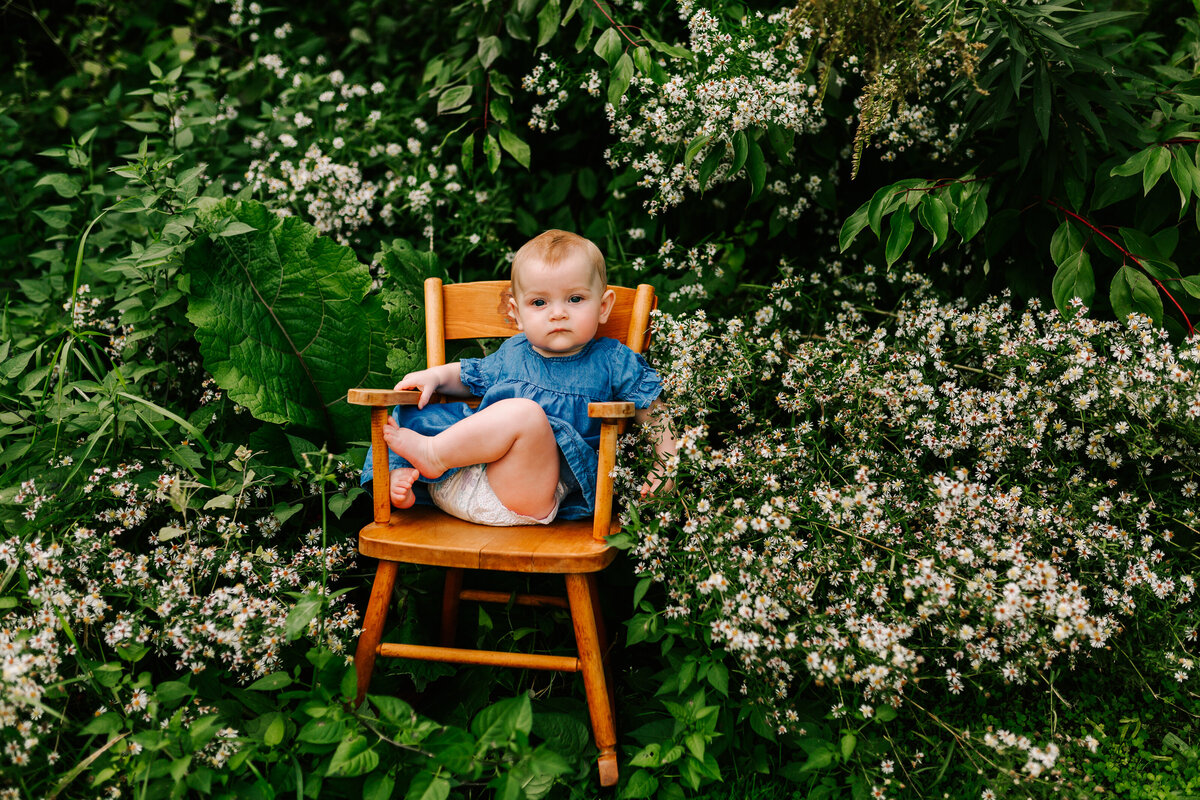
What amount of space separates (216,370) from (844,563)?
1.74 meters

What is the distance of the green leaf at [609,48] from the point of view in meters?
2.40

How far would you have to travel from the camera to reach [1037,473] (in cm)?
212

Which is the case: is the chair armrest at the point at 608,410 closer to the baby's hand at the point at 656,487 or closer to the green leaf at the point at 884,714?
the baby's hand at the point at 656,487

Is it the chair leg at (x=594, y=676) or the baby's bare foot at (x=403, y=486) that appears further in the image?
the baby's bare foot at (x=403, y=486)

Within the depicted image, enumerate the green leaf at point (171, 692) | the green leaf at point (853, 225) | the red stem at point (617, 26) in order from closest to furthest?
the green leaf at point (171, 692) < the green leaf at point (853, 225) < the red stem at point (617, 26)

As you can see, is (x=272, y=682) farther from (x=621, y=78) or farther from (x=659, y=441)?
(x=621, y=78)

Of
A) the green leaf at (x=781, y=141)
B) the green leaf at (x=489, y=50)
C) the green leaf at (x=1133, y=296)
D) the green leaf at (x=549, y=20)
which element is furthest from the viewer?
the green leaf at (x=489, y=50)

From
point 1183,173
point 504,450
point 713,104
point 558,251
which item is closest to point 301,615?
point 504,450

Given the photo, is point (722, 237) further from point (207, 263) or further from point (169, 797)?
point (169, 797)

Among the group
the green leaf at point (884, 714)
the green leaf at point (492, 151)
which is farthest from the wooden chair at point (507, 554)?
the green leaf at point (492, 151)

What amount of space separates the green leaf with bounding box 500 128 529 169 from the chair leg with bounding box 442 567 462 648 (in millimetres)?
1434

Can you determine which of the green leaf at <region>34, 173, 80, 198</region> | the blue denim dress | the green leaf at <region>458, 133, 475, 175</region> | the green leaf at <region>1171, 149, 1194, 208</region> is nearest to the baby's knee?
the blue denim dress

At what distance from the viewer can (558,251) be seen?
1995 millimetres

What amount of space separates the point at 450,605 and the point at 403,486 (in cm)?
44
